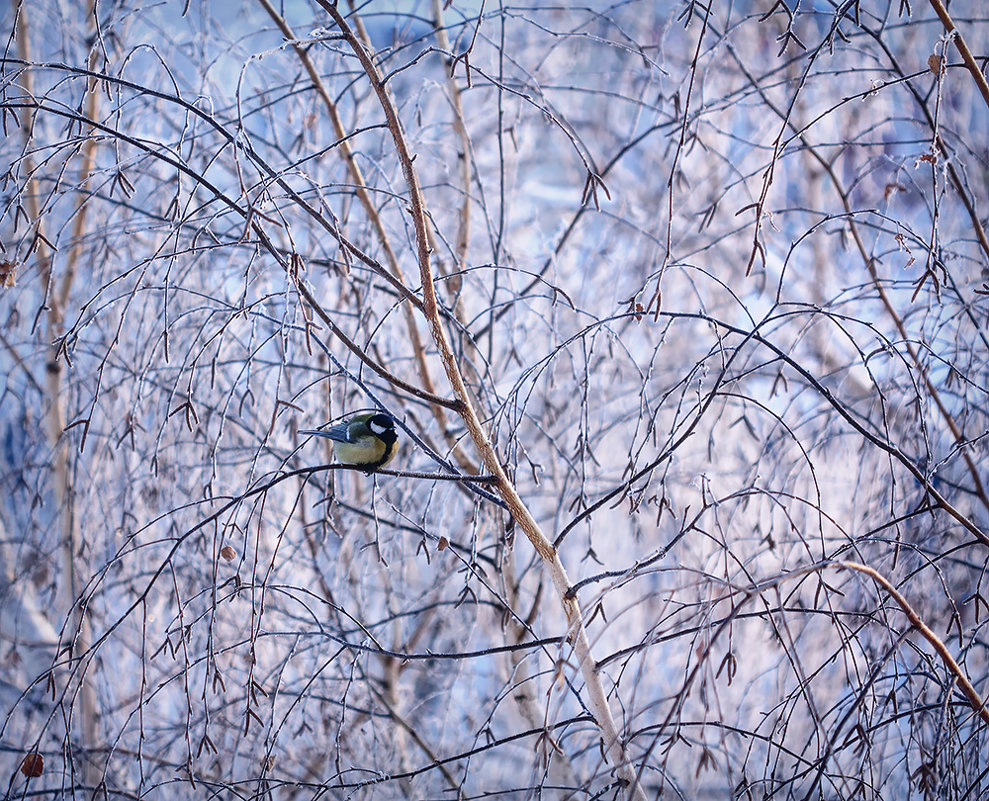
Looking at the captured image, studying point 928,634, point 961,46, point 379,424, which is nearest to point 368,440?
point 379,424

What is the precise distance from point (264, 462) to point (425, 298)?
5.23ft

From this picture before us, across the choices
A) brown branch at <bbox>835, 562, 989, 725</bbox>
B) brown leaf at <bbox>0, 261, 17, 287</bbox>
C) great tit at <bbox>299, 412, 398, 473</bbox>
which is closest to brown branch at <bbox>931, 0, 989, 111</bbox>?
brown branch at <bbox>835, 562, 989, 725</bbox>

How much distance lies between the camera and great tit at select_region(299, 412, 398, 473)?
7.73 feet

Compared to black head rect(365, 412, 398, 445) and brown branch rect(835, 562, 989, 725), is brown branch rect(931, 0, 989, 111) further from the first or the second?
black head rect(365, 412, 398, 445)

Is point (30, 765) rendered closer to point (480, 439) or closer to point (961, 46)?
point (480, 439)

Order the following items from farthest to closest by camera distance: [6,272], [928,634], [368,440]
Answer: [368,440] < [6,272] < [928,634]

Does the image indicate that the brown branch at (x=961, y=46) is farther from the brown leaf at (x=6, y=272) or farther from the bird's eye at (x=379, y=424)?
the brown leaf at (x=6, y=272)

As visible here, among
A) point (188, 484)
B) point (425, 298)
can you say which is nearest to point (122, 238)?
point (188, 484)

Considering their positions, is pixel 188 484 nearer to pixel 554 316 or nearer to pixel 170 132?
pixel 170 132

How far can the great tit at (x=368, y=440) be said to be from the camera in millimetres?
2355

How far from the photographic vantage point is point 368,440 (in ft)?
7.84

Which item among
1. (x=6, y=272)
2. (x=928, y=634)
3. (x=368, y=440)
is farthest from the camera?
(x=368, y=440)

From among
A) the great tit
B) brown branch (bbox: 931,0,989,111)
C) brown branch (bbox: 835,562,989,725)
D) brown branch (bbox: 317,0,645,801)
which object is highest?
brown branch (bbox: 931,0,989,111)

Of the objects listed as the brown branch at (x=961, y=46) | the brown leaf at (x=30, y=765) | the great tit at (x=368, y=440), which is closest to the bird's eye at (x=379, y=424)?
the great tit at (x=368, y=440)
